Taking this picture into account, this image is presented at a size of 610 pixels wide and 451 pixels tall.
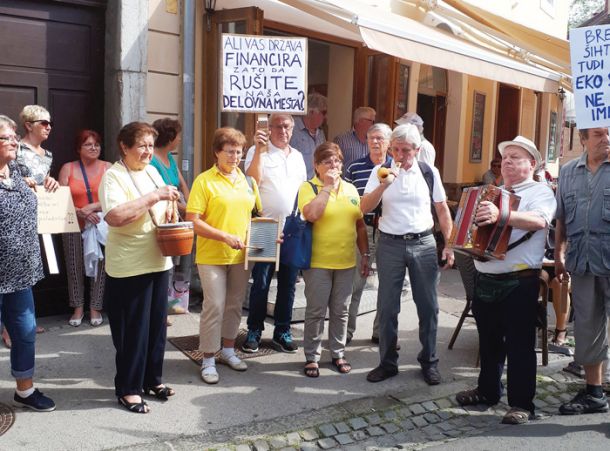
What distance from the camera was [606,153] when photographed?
4.21 meters

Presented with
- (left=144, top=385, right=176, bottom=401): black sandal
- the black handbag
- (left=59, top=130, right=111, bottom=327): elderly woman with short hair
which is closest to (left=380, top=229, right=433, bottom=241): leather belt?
the black handbag

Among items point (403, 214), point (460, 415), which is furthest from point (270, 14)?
point (460, 415)

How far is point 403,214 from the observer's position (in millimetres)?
4527

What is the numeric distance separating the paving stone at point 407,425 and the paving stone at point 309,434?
1.90 feet

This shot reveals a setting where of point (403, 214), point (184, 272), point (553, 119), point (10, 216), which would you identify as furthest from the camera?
point (553, 119)

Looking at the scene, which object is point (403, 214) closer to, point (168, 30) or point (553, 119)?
point (168, 30)

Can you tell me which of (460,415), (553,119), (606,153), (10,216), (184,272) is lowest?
(460,415)

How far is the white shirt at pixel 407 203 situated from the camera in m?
4.52

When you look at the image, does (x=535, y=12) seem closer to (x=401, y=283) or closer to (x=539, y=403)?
(x=401, y=283)

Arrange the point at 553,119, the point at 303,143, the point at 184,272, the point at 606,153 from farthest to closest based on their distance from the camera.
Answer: the point at 553,119 → the point at 303,143 → the point at 184,272 → the point at 606,153

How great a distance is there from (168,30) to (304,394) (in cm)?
369

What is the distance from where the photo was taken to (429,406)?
14.4ft

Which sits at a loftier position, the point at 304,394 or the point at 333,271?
the point at 333,271

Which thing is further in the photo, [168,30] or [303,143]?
[303,143]
